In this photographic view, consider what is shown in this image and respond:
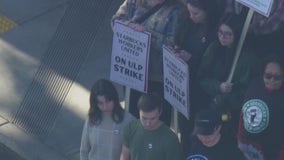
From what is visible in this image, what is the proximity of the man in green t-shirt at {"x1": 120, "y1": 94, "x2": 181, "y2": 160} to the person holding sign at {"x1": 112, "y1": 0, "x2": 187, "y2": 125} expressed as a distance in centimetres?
96

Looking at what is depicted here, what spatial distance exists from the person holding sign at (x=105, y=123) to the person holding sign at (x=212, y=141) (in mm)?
796

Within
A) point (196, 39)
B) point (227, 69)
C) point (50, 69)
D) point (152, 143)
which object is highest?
point (196, 39)

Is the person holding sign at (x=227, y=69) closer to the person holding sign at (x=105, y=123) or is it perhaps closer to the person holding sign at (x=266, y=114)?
the person holding sign at (x=266, y=114)

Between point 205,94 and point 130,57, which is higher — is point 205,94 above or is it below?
below

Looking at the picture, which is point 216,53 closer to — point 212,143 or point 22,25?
point 212,143

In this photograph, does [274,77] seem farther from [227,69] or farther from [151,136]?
[151,136]

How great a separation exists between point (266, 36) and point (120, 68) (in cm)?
142

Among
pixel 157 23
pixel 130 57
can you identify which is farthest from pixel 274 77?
pixel 130 57

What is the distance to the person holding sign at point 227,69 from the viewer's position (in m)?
6.98

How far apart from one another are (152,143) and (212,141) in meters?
0.52

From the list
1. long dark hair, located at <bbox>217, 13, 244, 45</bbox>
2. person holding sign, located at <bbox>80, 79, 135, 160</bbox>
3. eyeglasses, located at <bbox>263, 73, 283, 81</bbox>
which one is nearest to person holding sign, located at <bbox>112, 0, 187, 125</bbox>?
long dark hair, located at <bbox>217, 13, 244, 45</bbox>

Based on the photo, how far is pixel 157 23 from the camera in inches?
299

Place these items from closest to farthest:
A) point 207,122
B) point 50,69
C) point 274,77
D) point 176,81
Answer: point 207,122, point 274,77, point 176,81, point 50,69

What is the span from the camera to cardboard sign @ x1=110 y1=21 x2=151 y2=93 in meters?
7.58
